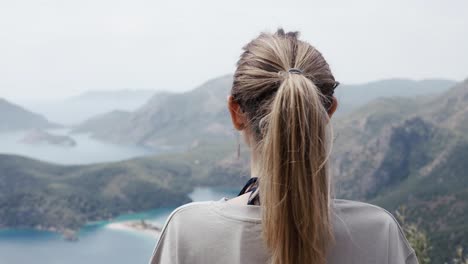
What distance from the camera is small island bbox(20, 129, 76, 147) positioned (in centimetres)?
3275

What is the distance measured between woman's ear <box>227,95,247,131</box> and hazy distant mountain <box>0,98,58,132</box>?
31616 mm

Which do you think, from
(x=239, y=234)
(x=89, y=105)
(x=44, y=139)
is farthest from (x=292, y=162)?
(x=89, y=105)

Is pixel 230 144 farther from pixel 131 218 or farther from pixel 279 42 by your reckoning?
pixel 279 42

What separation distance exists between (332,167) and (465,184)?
75.9 feet

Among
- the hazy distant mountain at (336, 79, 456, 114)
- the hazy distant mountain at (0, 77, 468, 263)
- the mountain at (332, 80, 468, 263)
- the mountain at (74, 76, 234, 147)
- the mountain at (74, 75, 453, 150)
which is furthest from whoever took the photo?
the hazy distant mountain at (336, 79, 456, 114)

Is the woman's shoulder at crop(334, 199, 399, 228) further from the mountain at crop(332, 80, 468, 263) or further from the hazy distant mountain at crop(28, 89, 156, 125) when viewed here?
the hazy distant mountain at crop(28, 89, 156, 125)

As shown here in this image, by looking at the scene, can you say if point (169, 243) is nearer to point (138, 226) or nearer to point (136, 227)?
point (136, 227)

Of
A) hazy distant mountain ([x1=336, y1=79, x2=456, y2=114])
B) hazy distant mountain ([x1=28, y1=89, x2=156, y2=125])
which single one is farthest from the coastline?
hazy distant mountain ([x1=336, y1=79, x2=456, y2=114])

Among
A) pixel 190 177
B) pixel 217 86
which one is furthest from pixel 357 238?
pixel 217 86

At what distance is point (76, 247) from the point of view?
26.2m

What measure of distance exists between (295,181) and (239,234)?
5.5 inches

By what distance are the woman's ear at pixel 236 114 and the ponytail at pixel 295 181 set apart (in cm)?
9

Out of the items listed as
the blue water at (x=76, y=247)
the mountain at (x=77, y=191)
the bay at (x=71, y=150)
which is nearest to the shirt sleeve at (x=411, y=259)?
the blue water at (x=76, y=247)

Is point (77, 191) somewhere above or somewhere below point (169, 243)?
below
